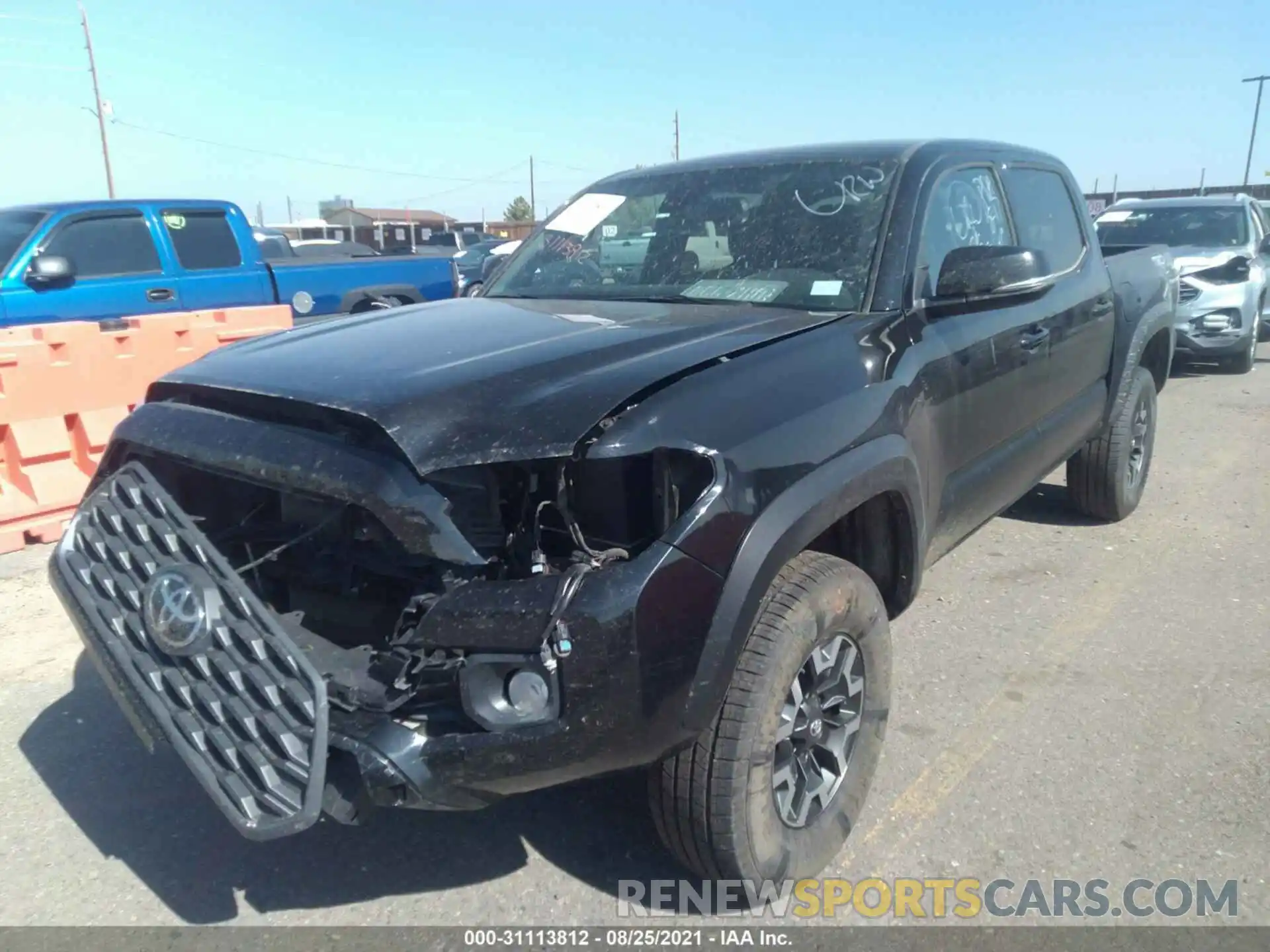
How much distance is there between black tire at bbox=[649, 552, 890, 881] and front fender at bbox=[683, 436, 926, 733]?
0.09 metres

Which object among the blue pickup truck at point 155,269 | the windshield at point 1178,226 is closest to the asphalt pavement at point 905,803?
the blue pickup truck at point 155,269

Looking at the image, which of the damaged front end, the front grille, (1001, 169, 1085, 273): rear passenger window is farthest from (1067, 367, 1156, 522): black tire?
the front grille

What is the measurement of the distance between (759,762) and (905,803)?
908mm

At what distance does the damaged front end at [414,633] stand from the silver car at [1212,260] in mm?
9176

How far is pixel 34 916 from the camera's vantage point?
2.64 metres

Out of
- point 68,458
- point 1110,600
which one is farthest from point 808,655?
point 68,458

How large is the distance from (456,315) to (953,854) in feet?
7.19

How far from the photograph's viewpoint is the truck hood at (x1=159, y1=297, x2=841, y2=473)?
225 centimetres

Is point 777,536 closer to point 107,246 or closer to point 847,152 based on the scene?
point 847,152

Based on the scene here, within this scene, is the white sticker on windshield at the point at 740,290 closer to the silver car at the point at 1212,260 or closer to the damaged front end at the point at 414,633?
the damaged front end at the point at 414,633

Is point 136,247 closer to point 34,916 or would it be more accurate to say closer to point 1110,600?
point 34,916

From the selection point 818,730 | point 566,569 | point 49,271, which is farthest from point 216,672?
point 49,271

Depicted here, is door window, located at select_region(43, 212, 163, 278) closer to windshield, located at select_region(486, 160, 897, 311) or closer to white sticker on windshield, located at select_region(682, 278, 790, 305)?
windshield, located at select_region(486, 160, 897, 311)

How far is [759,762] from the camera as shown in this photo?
2398 mm
